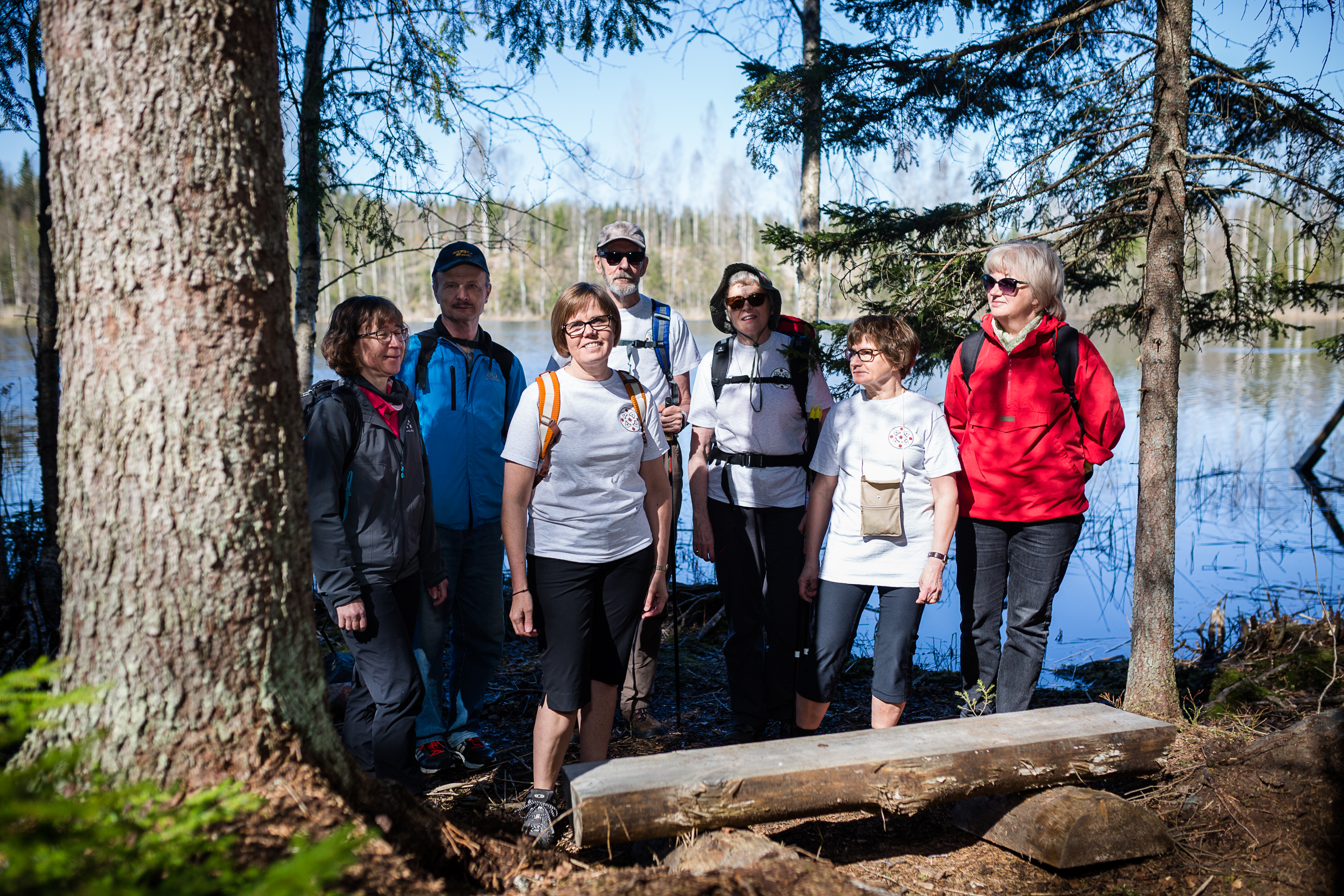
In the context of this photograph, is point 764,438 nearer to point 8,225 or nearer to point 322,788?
point 322,788

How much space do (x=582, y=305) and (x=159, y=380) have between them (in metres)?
1.51

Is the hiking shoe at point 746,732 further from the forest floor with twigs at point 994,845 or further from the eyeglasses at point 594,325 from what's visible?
the eyeglasses at point 594,325

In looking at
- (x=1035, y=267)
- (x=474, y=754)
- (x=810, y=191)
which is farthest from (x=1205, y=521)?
(x=474, y=754)

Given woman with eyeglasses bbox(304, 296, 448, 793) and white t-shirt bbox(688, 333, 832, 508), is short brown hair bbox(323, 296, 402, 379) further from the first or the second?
white t-shirt bbox(688, 333, 832, 508)

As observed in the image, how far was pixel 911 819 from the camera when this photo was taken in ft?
10.7

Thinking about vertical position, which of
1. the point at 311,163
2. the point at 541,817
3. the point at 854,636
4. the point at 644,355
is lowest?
the point at 541,817

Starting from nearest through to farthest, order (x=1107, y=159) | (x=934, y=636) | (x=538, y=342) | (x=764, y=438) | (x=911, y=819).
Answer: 1. (x=911, y=819)
2. (x=764, y=438)
3. (x=1107, y=159)
4. (x=934, y=636)
5. (x=538, y=342)

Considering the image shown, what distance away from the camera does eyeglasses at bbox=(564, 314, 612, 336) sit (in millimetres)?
3021

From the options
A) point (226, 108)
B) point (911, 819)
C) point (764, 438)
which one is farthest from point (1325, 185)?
point (226, 108)

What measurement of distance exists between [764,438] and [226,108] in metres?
2.53

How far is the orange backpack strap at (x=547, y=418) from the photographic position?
9.65 ft

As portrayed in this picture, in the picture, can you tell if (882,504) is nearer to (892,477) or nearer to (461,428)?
(892,477)

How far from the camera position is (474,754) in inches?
145

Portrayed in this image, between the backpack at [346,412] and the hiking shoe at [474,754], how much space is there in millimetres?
1433
